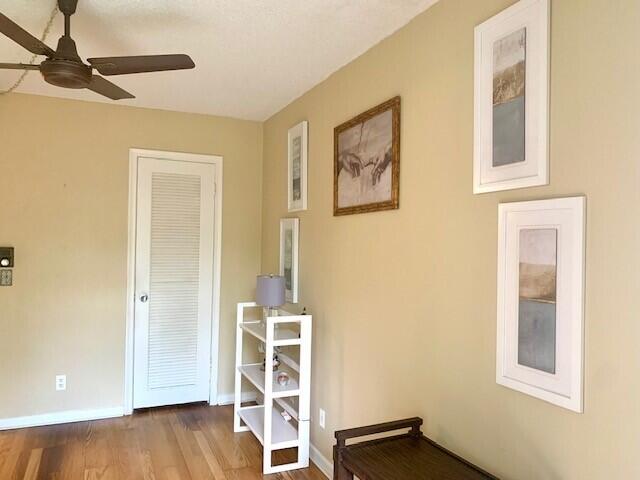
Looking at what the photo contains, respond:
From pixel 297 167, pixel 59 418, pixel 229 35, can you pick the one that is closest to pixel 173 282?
pixel 59 418

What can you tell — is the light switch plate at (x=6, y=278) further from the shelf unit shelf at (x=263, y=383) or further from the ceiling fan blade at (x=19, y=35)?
the ceiling fan blade at (x=19, y=35)

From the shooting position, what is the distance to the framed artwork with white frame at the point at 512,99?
151 centimetres

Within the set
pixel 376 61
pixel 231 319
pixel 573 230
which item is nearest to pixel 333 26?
pixel 376 61

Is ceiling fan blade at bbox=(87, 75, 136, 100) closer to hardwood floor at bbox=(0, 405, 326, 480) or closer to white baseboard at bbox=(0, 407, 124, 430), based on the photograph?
hardwood floor at bbox=(0, 405, 326, 480)

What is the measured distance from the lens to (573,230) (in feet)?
4.58

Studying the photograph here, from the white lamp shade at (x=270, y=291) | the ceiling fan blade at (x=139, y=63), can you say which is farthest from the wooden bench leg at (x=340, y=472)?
Result: the ceiling fan blade at (x=139, y=63)

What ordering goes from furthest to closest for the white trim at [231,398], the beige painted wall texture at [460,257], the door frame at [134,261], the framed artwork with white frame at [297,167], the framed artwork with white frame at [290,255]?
1. the white trim at [231,398]
2. the door frame at [134,261]
3. the framed artwork with white frame at [290,255]
4. the framed artwork with white frame at [297,167]
5. the beige painted wall texture at [460,257]

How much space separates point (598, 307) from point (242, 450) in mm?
2617

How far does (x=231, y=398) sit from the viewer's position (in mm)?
4203

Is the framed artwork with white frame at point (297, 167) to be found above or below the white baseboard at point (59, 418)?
above

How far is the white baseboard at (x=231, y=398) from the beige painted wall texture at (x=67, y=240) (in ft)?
2.79

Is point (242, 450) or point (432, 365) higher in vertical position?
point (432, 365)

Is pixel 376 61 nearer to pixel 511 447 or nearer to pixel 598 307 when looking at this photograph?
pixel 598 307

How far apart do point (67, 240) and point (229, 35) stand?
2222 millimetres
